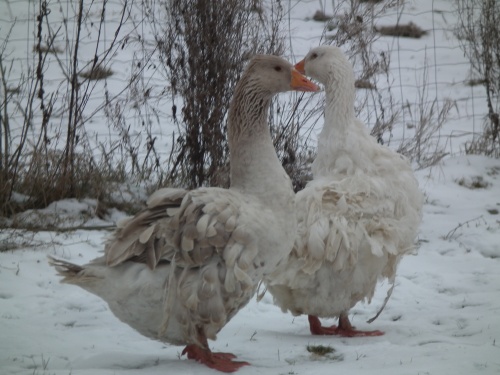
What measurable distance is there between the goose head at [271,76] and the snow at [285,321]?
1470mm

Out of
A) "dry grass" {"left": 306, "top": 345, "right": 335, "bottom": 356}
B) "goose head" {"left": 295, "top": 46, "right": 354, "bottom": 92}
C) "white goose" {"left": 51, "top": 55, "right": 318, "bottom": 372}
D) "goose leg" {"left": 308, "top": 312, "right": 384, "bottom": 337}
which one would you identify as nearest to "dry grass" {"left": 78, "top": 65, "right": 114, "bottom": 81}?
"goose head" {"left": 295, "top": 46, "right": 354, "bottom": 92}

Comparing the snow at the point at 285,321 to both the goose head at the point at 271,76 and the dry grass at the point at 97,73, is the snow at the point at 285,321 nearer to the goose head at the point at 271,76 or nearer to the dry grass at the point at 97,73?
the dry grass at the point at 97,73

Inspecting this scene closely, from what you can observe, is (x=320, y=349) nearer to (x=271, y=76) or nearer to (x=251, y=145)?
(x=251, y=145)

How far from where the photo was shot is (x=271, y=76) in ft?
14.6

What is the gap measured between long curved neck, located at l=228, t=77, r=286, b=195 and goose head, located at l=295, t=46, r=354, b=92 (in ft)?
4.05

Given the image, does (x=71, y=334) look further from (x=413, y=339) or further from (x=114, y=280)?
(x=413, y=339)

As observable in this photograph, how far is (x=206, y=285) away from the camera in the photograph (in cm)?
390

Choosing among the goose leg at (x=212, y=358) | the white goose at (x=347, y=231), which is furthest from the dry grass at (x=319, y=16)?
the goose leg at (x=212, y=358)

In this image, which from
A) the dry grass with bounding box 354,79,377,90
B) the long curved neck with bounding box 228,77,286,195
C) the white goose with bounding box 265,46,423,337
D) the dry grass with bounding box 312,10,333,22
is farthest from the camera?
the dry grass with bounding box 312,10,333,22

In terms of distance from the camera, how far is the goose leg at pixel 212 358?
4000 mm

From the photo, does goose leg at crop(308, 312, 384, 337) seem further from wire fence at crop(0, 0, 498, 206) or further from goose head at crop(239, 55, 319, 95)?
wire fence at crop(0, 0, 498, 206)

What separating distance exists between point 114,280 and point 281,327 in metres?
1.60

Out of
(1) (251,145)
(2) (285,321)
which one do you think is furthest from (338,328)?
(1) (251,145)

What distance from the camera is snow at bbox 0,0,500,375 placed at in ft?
13.1
